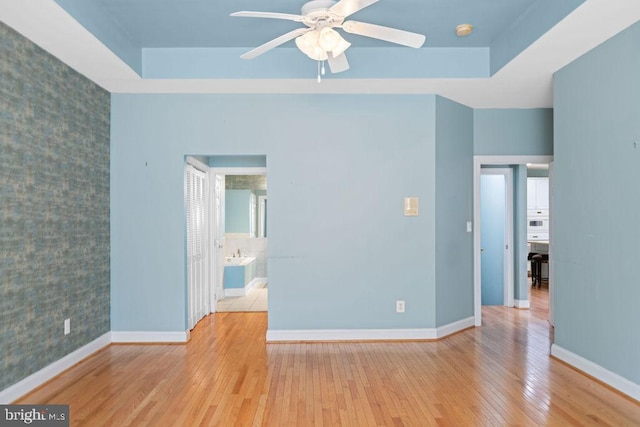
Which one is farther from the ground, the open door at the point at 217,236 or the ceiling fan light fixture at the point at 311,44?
the ceiling fan light fixture at the point at 311,44

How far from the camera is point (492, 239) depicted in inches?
219

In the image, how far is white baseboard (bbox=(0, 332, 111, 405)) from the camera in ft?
8.55

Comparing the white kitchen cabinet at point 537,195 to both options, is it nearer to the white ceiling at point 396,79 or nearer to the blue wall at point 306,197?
the white ceiling at point 396,79

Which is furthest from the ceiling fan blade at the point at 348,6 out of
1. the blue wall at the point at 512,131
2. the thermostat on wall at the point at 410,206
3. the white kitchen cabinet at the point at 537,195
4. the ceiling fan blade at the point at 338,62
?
the white kitchen cabinet at the point at 537,195

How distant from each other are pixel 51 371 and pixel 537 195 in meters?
9.20

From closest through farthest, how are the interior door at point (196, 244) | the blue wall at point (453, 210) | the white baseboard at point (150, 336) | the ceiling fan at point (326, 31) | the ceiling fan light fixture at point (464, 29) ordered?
1. the ceiling fan at point (326, 31)
2. the ceiling fan light fixture at point (464, 29)
3. the white baseboard at point (150, 336)
4. the blue wall at point (453, 210)
5. the interior door at point (196, 244)

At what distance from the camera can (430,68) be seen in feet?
11.9

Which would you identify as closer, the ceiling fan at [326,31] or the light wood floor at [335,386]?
the ceiling fan at [326,31]

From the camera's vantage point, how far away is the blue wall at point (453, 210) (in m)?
4.04

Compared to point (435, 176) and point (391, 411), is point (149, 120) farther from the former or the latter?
point (391, 411)

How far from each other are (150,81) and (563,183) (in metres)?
3.94

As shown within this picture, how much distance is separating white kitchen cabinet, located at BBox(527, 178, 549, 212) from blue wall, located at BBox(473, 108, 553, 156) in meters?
4.59

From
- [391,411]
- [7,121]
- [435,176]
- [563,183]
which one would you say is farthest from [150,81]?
[563,183]

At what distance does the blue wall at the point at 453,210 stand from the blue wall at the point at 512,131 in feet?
0.52
